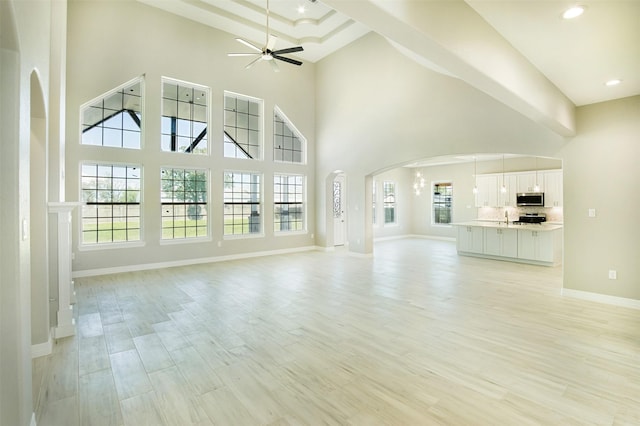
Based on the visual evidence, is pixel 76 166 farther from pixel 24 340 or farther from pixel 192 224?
pixel 24 340

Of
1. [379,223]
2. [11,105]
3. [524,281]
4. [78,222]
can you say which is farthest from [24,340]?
[379,223]

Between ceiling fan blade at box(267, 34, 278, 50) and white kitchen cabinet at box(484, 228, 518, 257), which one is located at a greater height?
ceiling fan blade at box(267, 34, 278, 50)

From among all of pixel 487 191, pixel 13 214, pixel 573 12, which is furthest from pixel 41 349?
pixel 487 191

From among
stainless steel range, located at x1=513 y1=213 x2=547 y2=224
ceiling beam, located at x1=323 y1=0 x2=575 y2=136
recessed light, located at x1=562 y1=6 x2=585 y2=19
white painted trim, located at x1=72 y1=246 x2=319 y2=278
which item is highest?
recessed light, located at x1=562 y1=6 x2=585 y2=19

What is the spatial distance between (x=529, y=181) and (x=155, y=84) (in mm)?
10004

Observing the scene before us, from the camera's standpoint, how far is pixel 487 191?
10133mm

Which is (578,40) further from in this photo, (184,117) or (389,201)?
(389,201)

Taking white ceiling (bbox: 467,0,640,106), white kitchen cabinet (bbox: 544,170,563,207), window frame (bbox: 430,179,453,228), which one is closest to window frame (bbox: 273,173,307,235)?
window frame (bbox: 430,179,453,228)

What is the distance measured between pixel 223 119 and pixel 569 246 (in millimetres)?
7376

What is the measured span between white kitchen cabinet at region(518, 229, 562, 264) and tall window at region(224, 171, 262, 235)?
21.0 ft

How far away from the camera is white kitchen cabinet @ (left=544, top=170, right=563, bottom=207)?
8507 millimetres

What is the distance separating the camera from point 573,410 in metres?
2.18

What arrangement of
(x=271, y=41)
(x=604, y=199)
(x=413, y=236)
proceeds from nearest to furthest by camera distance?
(x=604, y=199)
(x=271, y=41)
(x=413, y=236)

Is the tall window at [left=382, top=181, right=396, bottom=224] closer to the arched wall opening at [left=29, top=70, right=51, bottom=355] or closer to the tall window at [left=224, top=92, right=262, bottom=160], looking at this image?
the tall window at [left=224, top=92, right=262, bottom=160]
